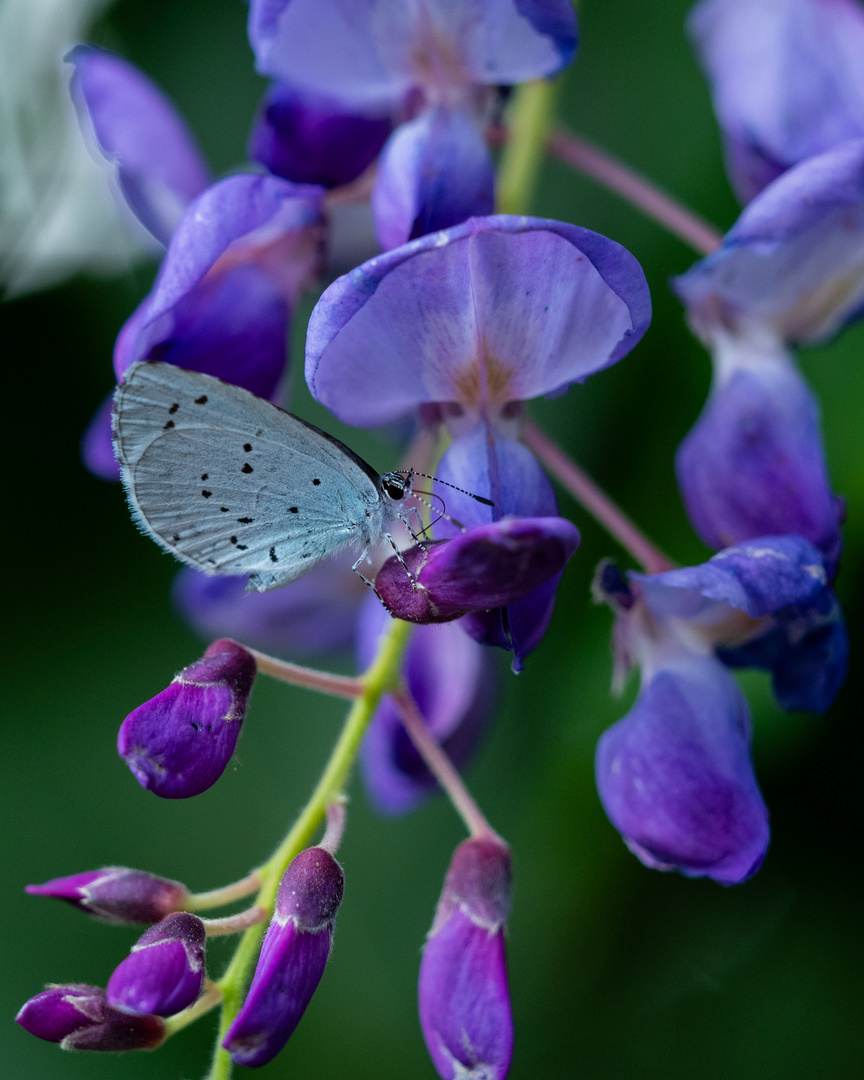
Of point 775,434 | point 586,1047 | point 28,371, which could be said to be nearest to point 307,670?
point 775,434

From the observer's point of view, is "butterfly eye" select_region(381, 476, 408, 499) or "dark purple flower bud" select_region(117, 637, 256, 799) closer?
"dark purple flower bud" select_region(117, 637, 256, 799)

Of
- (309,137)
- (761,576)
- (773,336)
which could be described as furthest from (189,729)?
(773,336)

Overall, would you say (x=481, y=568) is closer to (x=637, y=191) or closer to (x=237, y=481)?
(x=237, y=481)

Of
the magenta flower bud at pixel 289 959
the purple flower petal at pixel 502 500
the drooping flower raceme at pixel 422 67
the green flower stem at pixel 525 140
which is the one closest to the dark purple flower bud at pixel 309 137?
the drooping flower raceme at pixel 422 67

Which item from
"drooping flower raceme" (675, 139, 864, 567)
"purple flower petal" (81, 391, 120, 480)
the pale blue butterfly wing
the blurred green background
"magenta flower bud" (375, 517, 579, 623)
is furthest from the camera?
the blurred green background

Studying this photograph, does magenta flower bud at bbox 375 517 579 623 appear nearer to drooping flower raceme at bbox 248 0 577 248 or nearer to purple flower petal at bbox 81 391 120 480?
drooping flower raceme at bbox 248 0 577 248

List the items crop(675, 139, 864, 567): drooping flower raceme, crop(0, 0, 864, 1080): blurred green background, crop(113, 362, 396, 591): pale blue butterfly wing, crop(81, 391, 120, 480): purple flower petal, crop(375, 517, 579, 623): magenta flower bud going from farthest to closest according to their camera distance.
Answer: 1. crop(0, 0, 864, 1080): blurred green background
2. crop(81, 391, 120, 480): purple flower petal
3. crop(675, 139, 864, 567): drooping flower raceme
4. crop(113, 362, 396, 591): pale blue butterfly wing
5. crop(375, 517, 579, 623): magenta flower bud

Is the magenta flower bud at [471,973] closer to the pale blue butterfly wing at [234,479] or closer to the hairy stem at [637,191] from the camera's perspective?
the pale blue butterfly wing at [234,479]

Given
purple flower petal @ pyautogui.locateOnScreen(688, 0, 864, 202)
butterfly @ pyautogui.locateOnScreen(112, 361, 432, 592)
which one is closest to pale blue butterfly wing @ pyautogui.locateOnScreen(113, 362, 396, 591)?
butterfly @ pyautogui.locateOnScreen(112, 361, 432, 592)
